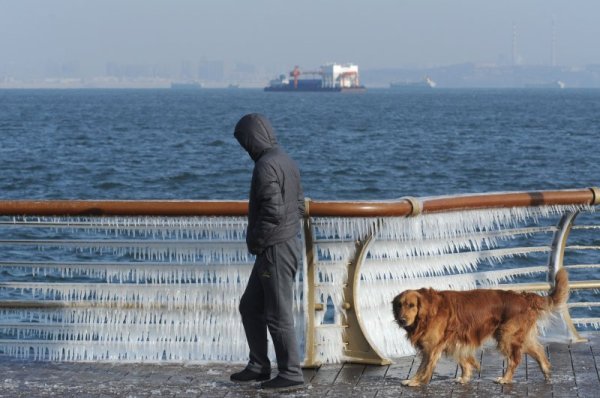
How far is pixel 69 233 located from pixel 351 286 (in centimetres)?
1549

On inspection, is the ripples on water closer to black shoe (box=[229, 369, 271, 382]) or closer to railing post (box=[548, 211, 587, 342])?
railing post (box=[548, 211, 587, 342])

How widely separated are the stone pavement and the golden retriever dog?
0.14 metres

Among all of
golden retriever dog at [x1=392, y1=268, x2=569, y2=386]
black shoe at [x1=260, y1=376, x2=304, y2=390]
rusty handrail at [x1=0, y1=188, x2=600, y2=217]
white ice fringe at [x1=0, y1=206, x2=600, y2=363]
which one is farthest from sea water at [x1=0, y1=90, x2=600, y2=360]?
golden retriever dog at [x1=392, y1=268, x2=569, y2=386]

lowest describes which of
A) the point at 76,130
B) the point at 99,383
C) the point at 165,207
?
the point at 76,130

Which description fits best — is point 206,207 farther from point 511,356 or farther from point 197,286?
point 511,356

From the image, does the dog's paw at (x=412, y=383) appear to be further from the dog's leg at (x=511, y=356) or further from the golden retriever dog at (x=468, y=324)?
the dog's leg at (x=511, y=356)

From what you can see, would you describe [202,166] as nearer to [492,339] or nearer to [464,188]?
[464,188]

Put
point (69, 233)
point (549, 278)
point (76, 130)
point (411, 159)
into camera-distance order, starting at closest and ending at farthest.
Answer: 1. point (549, 278)
2. point (69, 233)
3. point (411, 159)
4. point (76, 130)

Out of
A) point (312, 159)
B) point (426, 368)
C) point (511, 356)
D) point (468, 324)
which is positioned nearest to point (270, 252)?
point (426, 368)

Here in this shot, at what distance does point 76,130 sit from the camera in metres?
74.3

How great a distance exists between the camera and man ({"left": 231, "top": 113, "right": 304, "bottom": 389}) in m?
6.75

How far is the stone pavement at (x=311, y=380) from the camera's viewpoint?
22.7 ft

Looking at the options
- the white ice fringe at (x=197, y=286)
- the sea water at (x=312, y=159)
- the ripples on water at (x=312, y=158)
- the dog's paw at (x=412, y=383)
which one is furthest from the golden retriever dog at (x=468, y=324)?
the ripples on water at (x=312, y=158)

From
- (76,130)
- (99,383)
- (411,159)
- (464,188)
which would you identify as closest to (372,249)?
(99,383)
